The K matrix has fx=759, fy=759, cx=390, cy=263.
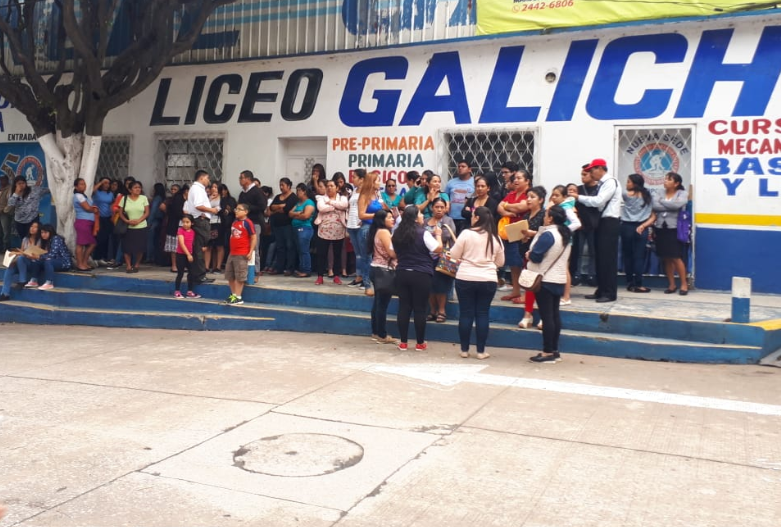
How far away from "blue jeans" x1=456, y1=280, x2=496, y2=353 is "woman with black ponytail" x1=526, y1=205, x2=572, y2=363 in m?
0.53

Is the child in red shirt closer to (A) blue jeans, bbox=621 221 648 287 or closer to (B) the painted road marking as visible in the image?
(B) the painted road marking

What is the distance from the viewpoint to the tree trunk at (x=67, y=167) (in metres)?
12.6

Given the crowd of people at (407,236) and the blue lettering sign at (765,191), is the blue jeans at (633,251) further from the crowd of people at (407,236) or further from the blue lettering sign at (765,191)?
the blue lettering sign at (765,191)

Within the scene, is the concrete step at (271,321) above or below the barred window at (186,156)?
below

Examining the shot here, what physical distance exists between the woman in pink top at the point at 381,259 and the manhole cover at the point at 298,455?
358cm

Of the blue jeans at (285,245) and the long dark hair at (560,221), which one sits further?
the blue jeans at (285,245)

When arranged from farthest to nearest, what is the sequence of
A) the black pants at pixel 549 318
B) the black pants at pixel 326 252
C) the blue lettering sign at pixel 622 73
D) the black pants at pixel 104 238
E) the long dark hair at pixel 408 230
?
the black pants at pixel 104 238, the black pants at pixel 326 252, the blue lettering sign at pixel 622 73, the long dark hair at pixel 408 230, the black pants at pixel 549 318

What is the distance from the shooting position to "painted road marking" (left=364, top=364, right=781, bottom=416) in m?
6.33

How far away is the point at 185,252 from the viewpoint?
415 inches

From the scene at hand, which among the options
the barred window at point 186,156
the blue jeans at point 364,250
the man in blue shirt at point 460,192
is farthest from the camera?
the barred window at point 186,156

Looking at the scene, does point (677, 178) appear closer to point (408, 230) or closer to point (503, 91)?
point (503, 91)

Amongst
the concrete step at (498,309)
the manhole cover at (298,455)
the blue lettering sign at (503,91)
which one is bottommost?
the manhole cover at (298,455)

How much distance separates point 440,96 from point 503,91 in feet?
3.46

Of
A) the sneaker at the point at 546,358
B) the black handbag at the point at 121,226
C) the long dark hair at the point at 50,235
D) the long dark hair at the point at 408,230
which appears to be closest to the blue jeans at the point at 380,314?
the long dark hair at the point at 408,230
